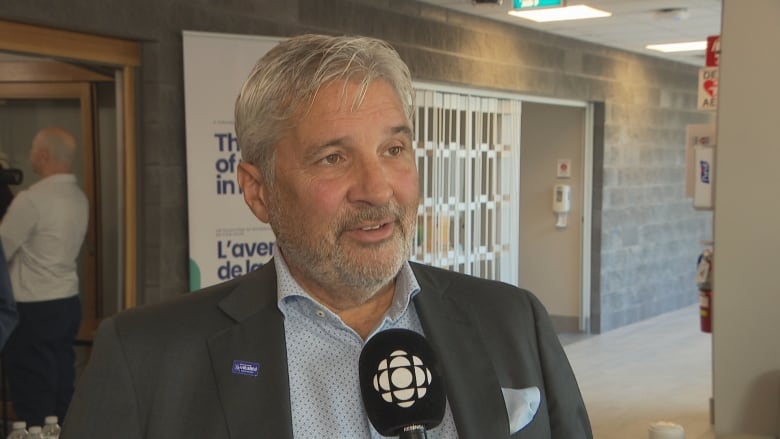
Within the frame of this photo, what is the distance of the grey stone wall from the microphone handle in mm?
3681

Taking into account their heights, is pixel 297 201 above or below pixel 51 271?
above

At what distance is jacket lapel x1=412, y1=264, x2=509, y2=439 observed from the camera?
131 centimetres

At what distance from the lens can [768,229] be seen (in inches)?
161

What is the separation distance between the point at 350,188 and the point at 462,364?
0.28 meters

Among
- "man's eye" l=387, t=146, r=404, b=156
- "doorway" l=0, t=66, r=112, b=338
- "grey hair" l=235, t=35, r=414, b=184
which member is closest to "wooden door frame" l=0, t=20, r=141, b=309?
"doorway" l=0, t=66, r=112, b=338

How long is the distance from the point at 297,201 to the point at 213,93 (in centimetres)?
402

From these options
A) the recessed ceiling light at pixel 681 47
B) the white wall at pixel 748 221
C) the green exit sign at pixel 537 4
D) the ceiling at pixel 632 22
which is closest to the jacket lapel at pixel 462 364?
the white wall at pixel 748 221

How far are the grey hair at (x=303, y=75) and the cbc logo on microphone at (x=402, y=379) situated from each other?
33 cm

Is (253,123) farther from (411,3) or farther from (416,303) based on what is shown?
(411,3)

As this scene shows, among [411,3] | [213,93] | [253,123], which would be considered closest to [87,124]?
[213,93]

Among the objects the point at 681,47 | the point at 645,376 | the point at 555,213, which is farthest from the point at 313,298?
the point at 681,47

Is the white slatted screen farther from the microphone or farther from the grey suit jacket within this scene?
the microphone

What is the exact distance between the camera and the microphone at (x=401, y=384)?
1225 millimetres

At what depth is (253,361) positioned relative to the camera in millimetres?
1299
